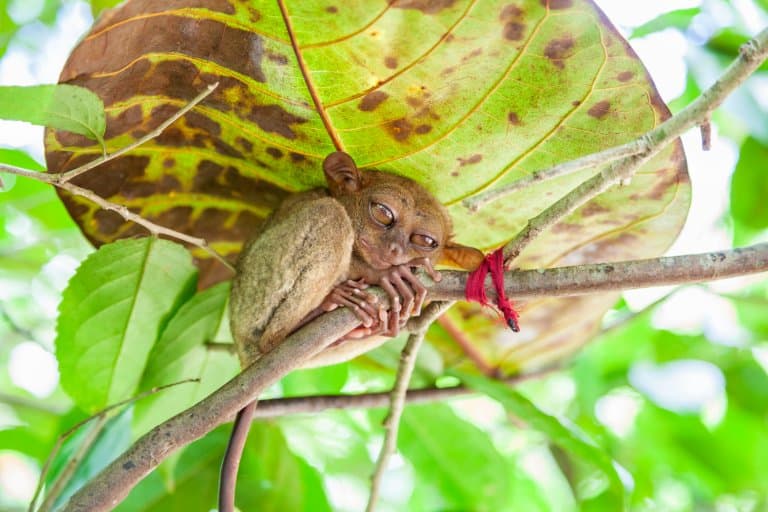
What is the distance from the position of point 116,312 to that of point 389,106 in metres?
0.99

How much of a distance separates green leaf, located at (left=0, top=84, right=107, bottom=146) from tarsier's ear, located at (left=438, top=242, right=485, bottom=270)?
0.90 meters

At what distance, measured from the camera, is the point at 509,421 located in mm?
4012

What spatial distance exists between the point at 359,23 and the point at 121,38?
538 millimetres

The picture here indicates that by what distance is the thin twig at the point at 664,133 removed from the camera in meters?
1.48

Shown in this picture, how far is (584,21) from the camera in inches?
68.6

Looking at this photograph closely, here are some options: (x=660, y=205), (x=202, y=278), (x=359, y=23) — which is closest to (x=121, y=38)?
(x=359, y=23)

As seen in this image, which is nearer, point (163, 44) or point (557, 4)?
point (557, 4)

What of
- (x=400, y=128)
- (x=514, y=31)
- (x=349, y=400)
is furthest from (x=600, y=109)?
(x=349, y=400)

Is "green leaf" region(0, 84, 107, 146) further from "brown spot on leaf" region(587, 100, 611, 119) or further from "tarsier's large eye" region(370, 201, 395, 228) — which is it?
"brown spot on leaf" region(587, 100, 611, 119)

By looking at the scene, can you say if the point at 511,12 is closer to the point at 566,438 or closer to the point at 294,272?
the point at 294,272

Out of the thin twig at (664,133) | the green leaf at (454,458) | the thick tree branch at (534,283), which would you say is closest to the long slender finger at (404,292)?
the thick tree branch at (534,283)

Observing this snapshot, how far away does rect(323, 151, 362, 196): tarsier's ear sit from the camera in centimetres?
203

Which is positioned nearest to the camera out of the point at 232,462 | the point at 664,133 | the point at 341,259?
the point at 664,133

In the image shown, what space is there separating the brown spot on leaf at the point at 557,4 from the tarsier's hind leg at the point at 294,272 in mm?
686
